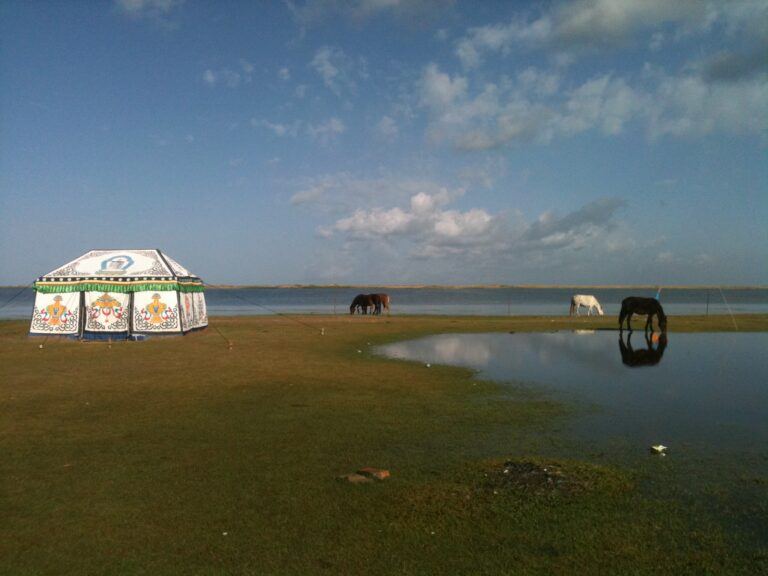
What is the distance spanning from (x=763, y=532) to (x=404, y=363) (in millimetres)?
13661

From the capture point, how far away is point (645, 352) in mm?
21734

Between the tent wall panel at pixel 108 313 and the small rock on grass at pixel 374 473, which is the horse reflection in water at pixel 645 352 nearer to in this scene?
the small rock on grass at pixel 374 473

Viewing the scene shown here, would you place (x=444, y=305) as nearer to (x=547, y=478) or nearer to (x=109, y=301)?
(x=109, y=301)

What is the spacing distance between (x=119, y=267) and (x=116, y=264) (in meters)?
0.38

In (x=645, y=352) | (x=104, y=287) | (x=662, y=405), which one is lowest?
(x=662, y=405)

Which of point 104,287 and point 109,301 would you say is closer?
point 104,287

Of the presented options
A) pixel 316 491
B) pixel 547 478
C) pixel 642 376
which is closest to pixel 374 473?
pixel 316 491

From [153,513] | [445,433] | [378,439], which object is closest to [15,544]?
[153,513]

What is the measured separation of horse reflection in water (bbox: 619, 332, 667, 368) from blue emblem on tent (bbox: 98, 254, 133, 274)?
23.5m

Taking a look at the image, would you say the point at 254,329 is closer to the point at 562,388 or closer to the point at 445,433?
the point at 562,388

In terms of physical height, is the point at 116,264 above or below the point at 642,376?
above

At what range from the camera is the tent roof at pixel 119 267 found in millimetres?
27094

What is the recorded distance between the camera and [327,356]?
20.8m

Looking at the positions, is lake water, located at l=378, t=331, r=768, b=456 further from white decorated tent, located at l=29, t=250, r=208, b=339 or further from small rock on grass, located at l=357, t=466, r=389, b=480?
white decorated tent, located at l=29, t=250, r=208, b=339
